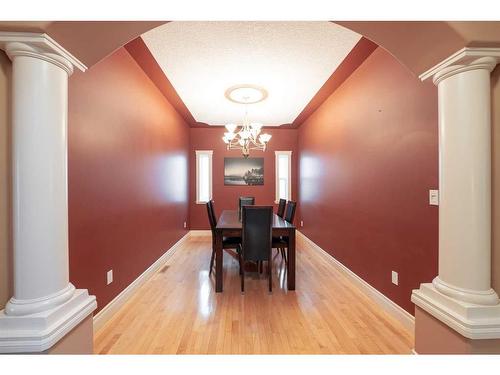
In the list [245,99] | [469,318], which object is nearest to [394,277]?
[469,318]

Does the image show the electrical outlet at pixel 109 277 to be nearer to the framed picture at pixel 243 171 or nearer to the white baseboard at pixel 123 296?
the white baseboard at pixel 123 296

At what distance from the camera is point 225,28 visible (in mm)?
2170

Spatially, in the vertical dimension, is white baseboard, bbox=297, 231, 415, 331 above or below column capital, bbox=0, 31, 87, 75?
below

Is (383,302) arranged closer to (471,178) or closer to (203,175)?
(471,178)

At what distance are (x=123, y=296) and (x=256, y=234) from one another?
61.0 inches

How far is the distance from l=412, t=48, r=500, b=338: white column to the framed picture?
4.71m

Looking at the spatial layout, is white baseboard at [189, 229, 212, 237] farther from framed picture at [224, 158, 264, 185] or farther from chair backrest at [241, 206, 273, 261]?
chair backrest at [241, 206, 273, 261]

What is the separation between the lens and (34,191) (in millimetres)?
1138

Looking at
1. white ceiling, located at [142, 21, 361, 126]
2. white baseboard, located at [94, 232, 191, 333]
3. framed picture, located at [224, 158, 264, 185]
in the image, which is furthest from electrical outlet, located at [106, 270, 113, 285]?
framed picture, located at [224, 158, 264, 185]

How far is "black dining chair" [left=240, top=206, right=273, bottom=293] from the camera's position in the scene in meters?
2.71

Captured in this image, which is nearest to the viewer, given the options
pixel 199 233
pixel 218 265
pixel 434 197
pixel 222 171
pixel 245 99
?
pixel 434 197

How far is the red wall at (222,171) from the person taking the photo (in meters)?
5.86

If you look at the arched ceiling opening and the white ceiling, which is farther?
the white ceiling
